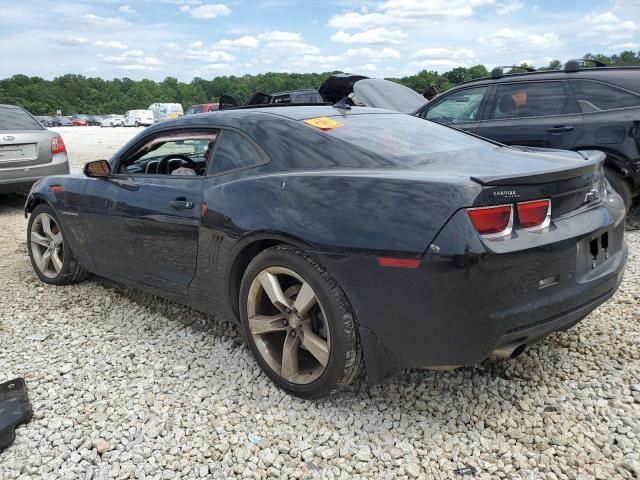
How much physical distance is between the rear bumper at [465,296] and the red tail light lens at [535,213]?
0.20ft

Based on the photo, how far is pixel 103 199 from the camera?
3699 mm

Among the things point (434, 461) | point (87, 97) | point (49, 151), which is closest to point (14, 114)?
point (49, 151)

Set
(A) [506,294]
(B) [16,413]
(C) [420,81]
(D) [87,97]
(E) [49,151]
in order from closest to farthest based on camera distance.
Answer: (A) [506,294]
(B) [16,413]
(E) [49,151]
(C) [420,81]
(D) [87,97]

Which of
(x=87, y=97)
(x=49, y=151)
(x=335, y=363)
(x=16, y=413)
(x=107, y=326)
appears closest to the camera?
(x=335, y=363)

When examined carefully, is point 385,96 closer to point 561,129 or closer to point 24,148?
point 561,129

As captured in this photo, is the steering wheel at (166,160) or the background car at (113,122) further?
the background car at (113,122)

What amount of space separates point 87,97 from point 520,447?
373 feet

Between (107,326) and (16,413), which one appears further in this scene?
(107,326)

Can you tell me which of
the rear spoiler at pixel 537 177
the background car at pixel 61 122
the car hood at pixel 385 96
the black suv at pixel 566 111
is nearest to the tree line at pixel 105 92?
the background car at pixel 61 122

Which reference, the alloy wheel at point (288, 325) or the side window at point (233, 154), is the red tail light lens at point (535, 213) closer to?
the alloy wheel at point (288, 325)

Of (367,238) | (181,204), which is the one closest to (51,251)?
(181,204)

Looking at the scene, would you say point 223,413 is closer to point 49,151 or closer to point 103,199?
point 103,199

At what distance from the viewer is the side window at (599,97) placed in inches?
200

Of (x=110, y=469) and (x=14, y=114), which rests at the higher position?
(x=14, y=114)
